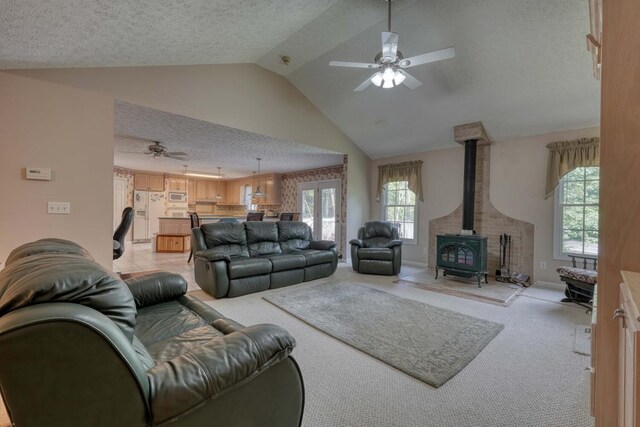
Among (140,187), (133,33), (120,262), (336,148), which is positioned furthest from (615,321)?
(140,187)

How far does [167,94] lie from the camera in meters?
3.61

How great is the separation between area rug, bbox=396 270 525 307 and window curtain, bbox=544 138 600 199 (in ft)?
5.35

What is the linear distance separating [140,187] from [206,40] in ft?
23.3

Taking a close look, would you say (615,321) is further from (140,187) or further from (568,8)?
(140,187)

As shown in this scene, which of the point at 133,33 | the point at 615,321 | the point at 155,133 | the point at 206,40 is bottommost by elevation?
the point at 615,321

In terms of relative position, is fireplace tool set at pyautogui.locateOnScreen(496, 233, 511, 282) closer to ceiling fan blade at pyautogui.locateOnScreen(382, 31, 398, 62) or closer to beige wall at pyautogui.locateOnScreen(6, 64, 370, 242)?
beige wall at pyautogui.locateOnScreen(6, 64, 370, 242)

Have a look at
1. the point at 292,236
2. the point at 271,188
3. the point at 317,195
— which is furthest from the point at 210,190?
the point at 292,236

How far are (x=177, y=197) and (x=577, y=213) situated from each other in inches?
→ 399

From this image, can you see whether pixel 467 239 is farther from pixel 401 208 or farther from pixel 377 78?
pixel 377 78

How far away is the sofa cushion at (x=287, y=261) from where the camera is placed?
4133mm

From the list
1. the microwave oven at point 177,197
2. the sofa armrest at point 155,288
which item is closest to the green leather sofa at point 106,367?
the sofa armrest at point 155,288

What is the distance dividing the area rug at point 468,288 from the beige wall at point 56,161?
167 inches

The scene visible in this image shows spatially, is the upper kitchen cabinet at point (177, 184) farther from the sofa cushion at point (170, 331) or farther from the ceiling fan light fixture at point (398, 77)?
the ceiling fan light fixture at point (398, 77)

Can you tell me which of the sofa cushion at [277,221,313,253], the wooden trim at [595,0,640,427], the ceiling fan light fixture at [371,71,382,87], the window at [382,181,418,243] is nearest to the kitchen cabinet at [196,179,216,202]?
the sofa cushion at [277,221,313,253]
